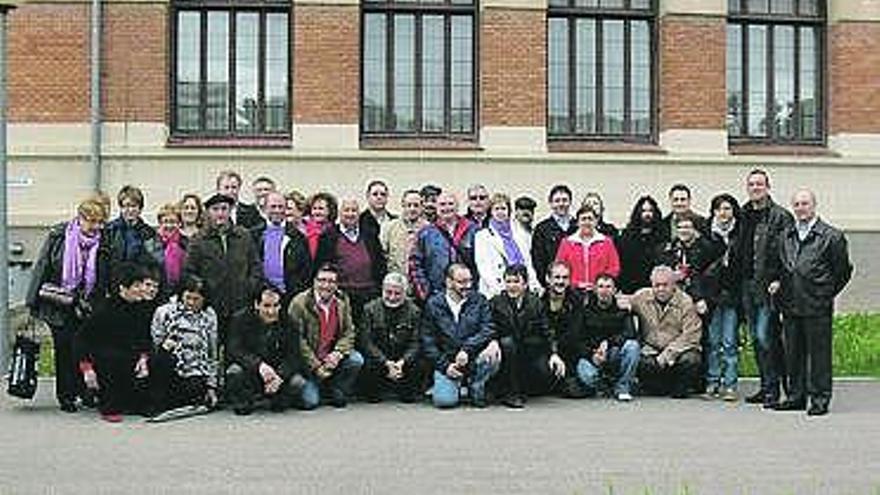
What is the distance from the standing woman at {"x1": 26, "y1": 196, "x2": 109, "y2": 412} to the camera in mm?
12617

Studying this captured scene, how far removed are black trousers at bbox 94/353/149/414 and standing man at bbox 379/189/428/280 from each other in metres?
2.68

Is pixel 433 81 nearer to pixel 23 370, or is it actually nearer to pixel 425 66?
pixel 425 66

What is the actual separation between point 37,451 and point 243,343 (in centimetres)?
243

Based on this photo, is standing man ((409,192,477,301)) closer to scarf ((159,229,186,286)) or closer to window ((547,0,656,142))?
scarf ((159,229,186,286))

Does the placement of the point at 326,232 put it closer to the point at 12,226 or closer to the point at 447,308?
the point at 447,308

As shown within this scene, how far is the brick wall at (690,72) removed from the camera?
22688 mm

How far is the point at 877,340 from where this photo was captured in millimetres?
18109

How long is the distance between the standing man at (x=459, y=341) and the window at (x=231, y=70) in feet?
30.7

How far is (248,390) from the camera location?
12586 millimetres

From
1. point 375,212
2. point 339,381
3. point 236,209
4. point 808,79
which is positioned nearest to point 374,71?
point 808,79

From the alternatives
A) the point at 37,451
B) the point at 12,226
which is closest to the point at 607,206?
the point at 12,226

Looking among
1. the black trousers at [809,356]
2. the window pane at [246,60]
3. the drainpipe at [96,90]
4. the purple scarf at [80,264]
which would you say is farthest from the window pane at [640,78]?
the purple scarf at [80,264]

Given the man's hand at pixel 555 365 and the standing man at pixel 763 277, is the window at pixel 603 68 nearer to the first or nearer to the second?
the standing man at pixel 763 277

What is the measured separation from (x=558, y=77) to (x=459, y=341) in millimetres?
10454
